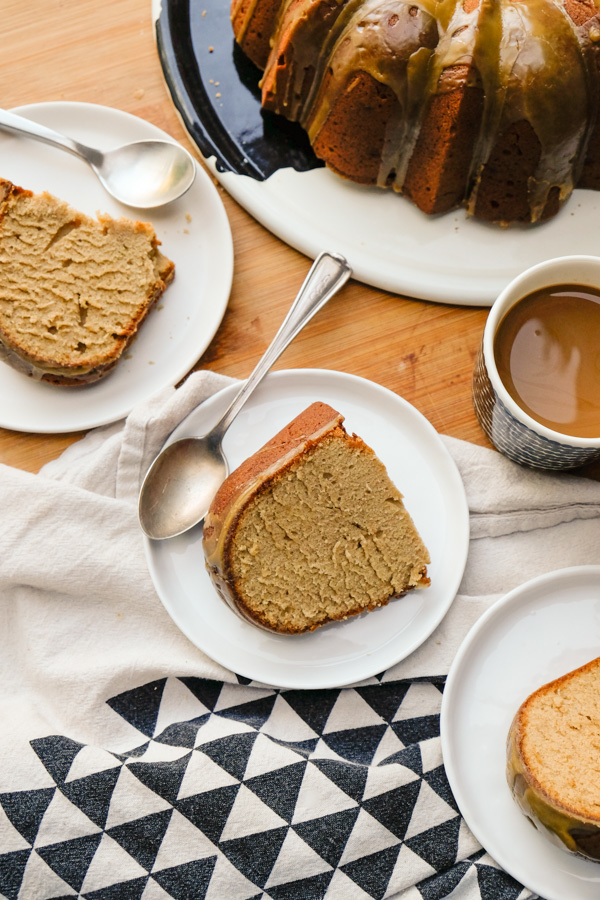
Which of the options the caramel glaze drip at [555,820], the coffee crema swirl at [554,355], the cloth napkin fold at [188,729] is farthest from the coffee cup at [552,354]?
the caramel glaze drip at [555,820]

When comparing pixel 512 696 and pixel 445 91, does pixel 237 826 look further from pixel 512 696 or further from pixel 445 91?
pixel 445 91

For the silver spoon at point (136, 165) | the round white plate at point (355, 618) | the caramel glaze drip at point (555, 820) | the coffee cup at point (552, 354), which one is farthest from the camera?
the silver spoon at point (136, 165)

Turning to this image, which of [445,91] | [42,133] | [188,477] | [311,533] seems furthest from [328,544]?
[42,133]

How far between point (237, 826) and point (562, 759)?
725 millimetres

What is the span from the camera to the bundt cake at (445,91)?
5.31 ft

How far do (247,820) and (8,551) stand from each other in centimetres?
84

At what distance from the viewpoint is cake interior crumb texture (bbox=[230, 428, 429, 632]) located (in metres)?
1.75

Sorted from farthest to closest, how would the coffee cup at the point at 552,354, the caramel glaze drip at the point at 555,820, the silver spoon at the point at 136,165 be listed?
the silver spoon at the point at 136,165 → the coffee cup at the point at 552,354 → the caramel glaze drip at the point at 555,820

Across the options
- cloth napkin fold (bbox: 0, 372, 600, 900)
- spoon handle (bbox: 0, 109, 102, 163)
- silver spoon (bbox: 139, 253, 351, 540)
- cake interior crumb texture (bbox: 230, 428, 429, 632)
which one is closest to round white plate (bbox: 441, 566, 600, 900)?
cloth napkin fold (bbox: 0, 372, 600, 900)

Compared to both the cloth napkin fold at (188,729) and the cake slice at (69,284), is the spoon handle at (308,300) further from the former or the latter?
the cake slice at (69,284)

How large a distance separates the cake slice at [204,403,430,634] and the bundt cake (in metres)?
0.64

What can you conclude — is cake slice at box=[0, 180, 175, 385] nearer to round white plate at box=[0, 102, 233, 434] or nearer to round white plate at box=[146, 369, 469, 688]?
round white plate at box=[0, 102, 233, 434]

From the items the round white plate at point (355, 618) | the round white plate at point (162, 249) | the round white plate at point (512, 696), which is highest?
the round white plate at point (162, 249)

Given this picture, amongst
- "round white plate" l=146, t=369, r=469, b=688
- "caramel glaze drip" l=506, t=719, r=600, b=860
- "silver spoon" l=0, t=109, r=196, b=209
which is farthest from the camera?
"silver spoon" l=0, t=109, r=196, b=209
